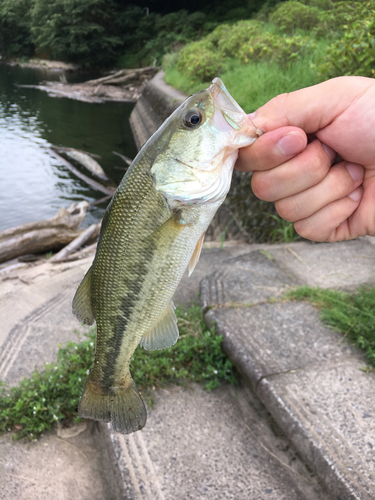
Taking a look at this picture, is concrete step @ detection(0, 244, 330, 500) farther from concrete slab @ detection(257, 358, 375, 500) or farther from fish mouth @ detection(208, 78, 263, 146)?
fish mouth @ detection(208, 78, 263, 146)

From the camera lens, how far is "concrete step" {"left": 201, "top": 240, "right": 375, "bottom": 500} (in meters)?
2.17

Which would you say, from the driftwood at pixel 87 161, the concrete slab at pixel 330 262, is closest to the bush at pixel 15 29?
the driftwood at pixel 87 161

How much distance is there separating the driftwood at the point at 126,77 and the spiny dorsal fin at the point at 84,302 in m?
25.9

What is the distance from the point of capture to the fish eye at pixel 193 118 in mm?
1490

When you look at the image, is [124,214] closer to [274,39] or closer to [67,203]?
[274,39]

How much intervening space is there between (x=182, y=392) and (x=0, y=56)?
5043cm

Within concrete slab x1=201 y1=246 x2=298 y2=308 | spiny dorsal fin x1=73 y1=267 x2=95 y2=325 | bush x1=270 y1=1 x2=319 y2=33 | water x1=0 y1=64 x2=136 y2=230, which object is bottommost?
water x1=0 y1=64 x2=136 y2=230

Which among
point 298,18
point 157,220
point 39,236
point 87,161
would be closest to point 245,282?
point 157,220

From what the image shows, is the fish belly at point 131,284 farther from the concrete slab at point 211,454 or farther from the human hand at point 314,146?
the concrete slab at point 211,454

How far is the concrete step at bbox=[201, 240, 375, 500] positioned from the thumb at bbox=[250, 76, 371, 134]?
176 centimetres

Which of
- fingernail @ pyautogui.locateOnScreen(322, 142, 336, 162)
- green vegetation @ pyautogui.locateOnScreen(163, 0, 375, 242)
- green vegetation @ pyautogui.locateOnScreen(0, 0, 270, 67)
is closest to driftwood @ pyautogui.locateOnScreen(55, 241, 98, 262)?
green vegetation @ pyautogui.locateOnScreen(163, 0, 375, 242)

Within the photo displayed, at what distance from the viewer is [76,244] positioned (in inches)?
265

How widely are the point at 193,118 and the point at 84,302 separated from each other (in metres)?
0.94

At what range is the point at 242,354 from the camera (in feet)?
9.39
